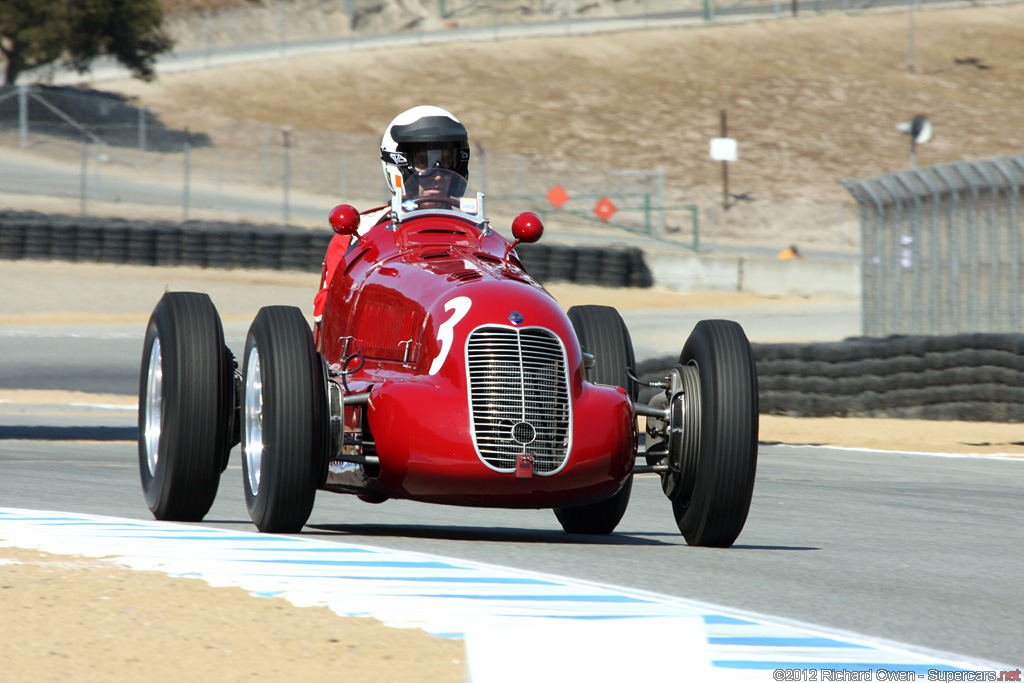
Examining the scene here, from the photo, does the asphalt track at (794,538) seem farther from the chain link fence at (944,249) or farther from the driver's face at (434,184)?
the chain link fence at (944,249)

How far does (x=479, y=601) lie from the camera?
A: 487cm

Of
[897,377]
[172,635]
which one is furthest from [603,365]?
[897,377]

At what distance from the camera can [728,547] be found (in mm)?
6480

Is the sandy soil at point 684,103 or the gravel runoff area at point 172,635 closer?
the gravel runoff area at point 172,635

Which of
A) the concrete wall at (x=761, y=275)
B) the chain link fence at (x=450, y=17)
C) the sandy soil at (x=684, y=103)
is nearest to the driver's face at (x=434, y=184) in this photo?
the sandy soil at (x=684, y=103)

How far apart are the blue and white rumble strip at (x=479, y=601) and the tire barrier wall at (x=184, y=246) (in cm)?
2219

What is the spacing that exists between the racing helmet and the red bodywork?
1.12 metres

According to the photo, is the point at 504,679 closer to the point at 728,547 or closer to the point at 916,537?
the point at 728,547

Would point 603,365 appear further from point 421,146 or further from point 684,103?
point 684,103

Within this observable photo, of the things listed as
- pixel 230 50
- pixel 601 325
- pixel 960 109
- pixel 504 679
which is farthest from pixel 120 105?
pixel 504 679

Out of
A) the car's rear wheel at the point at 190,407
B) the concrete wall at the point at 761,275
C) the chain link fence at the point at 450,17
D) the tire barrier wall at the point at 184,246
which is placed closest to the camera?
the car's rear wheel at the point at 190,407

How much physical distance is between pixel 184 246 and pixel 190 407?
2306 cm

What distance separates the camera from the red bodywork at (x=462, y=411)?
599cm

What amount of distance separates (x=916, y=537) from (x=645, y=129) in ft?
160
